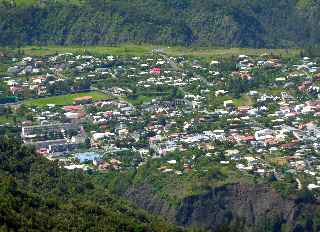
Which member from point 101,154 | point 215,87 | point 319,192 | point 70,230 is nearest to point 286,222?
point 319,192

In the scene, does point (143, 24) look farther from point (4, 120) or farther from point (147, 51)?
point (4, 120)

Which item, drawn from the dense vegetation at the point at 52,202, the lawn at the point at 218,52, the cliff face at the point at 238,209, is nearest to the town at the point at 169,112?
the lawn at the point at 218,52

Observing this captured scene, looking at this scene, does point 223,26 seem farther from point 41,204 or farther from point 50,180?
point 41,204

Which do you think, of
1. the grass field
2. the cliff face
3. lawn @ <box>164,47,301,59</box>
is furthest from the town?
the cliff face

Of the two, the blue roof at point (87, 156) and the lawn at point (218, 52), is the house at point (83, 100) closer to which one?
the blue roof at point (87, 156)

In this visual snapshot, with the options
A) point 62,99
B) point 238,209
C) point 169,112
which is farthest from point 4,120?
point 238,209
